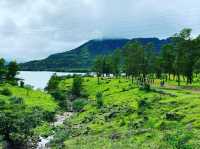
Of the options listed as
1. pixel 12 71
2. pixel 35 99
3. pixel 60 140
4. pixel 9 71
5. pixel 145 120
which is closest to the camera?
pixel 60 140

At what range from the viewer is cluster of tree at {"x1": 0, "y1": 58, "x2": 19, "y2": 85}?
177750 mm

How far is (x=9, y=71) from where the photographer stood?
182750mm

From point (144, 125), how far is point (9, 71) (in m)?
111

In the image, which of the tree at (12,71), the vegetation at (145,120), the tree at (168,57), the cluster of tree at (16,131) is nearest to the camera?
the vegetation at (145,120)

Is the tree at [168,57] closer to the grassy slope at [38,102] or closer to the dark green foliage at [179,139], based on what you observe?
the grassy slope at [38,102]

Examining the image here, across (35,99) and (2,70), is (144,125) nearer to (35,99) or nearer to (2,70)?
(35,99)

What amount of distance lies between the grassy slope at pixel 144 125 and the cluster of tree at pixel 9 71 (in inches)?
2795

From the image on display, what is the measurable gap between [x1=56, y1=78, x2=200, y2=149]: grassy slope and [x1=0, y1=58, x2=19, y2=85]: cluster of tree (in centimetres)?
7099

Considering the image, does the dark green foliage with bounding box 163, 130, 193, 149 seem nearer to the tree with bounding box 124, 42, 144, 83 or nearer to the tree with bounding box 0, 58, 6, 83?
the tree with bounding box 124, 42, 144, 83

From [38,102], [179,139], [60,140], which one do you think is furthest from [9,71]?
[179,139]

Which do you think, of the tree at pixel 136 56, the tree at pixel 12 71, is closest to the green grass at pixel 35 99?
the tree at pixel 12 71

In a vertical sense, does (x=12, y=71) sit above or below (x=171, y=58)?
below

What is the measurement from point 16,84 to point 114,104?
73.2 metres

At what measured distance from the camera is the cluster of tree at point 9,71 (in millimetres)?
177750
